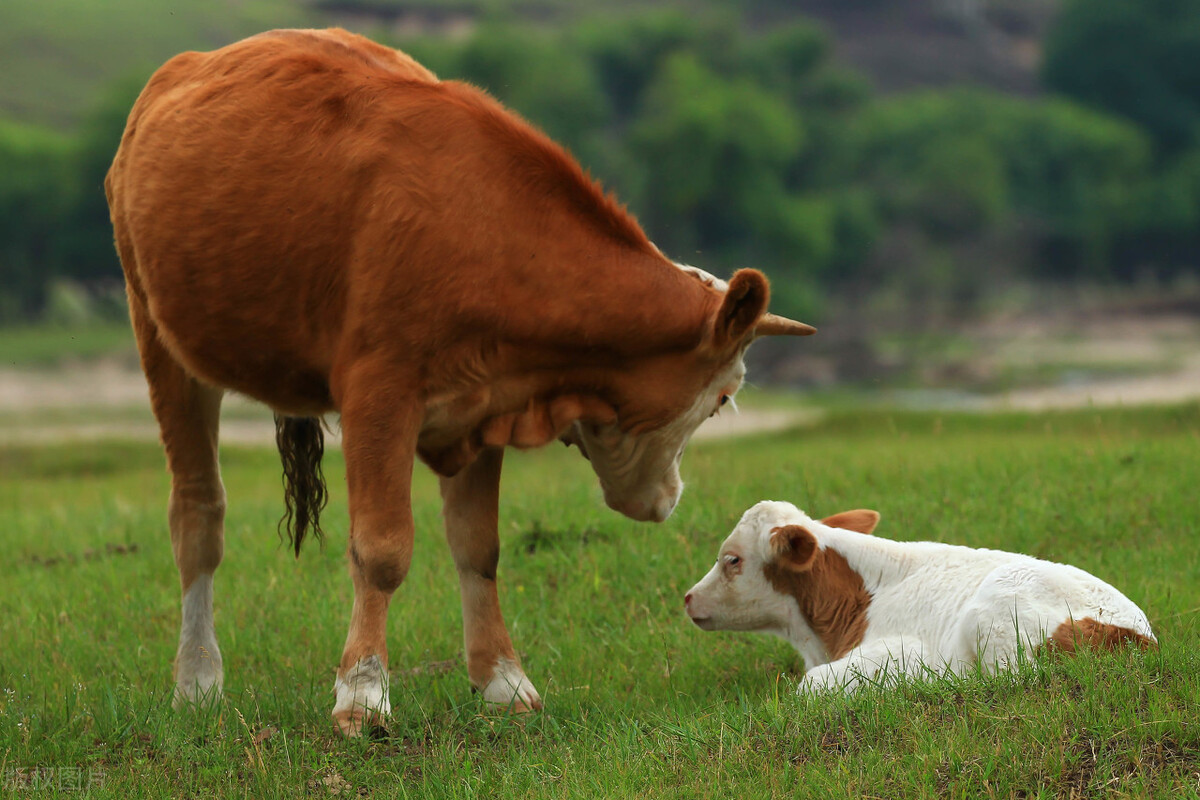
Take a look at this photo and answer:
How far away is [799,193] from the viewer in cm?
7419

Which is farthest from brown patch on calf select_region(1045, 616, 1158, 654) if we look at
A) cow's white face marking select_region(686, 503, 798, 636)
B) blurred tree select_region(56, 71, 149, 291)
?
blurred tree select_region(56, 71, 149, 291)

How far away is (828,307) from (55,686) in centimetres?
6014

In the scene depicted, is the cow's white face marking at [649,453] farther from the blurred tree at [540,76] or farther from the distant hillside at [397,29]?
the distant hillside at [397,29]

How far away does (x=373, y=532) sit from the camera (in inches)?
181

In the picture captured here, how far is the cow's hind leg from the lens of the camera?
5.73 meters

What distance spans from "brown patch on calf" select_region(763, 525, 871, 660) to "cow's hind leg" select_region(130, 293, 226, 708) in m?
2.52

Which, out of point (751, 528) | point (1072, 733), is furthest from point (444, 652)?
point (1072, 733)

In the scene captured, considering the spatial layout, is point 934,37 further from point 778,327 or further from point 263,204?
point 263,204

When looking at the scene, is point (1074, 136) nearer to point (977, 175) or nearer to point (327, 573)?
point (977, 175)

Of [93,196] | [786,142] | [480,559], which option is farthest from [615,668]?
[786,142]

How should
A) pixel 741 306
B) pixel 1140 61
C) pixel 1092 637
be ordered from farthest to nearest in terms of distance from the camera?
pixel 1140 61 < pixel 741 306 < pixel 1092 637

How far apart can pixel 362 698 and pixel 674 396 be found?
1590 mm

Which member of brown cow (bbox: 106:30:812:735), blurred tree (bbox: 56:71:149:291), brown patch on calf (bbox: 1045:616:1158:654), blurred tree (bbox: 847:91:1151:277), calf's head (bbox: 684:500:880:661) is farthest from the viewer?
blurred tree (bbox: 847:91:1151:277)

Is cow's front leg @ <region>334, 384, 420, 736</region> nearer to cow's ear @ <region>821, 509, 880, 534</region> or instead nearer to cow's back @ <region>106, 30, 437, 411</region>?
cow's back @ <region>106, 30, 437, 411</region>
